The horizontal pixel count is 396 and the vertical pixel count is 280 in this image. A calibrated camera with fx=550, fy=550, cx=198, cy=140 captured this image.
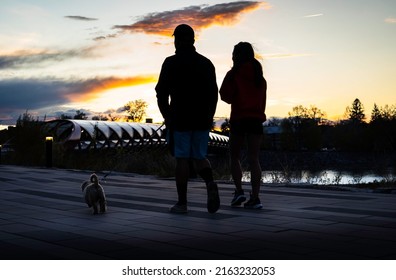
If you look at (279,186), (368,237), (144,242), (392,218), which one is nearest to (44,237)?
(144,242)

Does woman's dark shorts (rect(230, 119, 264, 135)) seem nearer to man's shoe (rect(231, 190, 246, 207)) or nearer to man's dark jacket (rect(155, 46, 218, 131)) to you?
man's dark jacket (rect(155, 46, 218, 131))

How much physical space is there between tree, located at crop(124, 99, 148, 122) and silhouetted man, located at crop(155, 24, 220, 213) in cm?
9026

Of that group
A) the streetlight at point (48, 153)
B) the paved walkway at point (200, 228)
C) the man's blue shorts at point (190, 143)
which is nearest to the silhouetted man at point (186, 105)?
the man's blue shorts at point (190, 143)

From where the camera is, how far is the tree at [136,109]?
9688 centimetres

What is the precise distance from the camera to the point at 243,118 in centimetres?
667

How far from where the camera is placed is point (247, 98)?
6.70m

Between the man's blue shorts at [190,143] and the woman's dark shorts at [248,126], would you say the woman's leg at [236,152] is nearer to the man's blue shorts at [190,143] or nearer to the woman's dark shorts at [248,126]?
the woman's dark shorts at [248,126]

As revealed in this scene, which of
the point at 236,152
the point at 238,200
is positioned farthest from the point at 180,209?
the point at 236,152

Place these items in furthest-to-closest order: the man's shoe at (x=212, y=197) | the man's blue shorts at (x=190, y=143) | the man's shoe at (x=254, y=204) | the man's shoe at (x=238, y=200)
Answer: the man's shoe at (x=238, y=200) → the man's shoe at (x=254, y=204) → the man's blue shorts at (x=190, y=143) → the man's shoe at (x=212, y=197)

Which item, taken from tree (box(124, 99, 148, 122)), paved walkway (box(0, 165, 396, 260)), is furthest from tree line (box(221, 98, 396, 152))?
paved walkway (box(0, 165, 396, 260))

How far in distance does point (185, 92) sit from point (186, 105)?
163 mm

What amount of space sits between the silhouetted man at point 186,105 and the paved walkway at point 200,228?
502 millimetres

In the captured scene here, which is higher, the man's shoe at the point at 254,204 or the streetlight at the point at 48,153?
the streetlight at the point at 48,153

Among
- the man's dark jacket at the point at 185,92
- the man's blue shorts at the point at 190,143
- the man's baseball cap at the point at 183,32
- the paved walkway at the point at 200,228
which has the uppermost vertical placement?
the man's baseball cap at the point at 183,32
